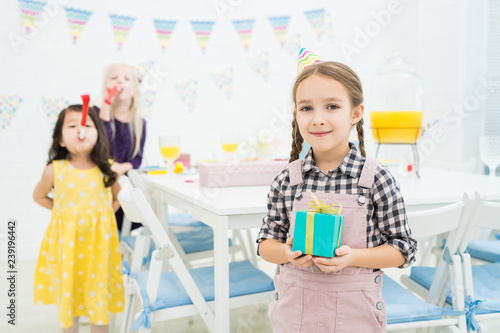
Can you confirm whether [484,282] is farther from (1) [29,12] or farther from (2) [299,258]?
(1) [29,12]

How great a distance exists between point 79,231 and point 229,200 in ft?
2.40

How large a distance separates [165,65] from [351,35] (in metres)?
1.76

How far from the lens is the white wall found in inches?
136

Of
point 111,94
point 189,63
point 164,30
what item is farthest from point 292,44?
point 111,94

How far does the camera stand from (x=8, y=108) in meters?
3.41

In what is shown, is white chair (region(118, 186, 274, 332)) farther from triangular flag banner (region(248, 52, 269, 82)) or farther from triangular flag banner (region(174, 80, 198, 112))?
triangular flag banner (region(248, 52, 269, 82))

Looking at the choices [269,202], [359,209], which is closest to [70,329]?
[269,202]

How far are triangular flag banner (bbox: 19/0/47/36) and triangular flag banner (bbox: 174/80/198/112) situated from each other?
1.13 m

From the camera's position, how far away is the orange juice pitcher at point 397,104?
1.98 m

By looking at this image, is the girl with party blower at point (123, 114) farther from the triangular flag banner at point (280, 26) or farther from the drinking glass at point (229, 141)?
the triangular flag banner at point (280, 26)

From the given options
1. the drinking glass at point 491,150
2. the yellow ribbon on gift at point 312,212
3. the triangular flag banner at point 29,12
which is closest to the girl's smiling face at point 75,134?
the yellow ribbon on gift at point 312,212

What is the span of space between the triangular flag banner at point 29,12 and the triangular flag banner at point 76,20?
20 cm

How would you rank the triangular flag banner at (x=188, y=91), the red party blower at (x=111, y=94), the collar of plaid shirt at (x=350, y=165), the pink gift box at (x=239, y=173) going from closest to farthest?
the collar of plaid shirt at (x=350, y=165) → the pink gift box at (x=239, y=173) → the red party blower at (x=111, y=94) → the triangular flag banner at (x=188, y=91)

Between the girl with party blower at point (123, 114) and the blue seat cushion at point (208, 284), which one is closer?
the blue seat cushion at point (208, 284)
